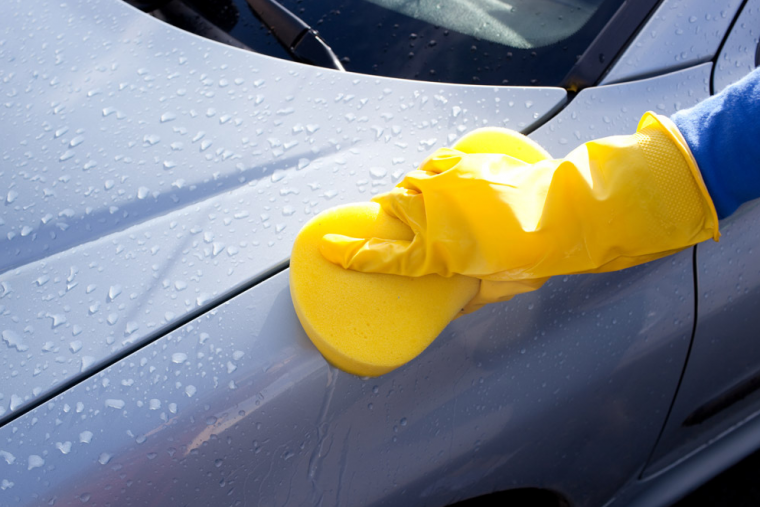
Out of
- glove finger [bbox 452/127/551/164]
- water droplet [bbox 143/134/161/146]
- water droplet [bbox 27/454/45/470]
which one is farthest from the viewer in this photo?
water droplet [bbox 143/134/161/146]

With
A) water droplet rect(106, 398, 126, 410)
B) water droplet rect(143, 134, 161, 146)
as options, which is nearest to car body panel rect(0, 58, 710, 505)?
water droplet rect(106, 398, 126, 410)

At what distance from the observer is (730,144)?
3.11 feet

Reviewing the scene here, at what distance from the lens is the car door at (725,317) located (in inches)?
48.6

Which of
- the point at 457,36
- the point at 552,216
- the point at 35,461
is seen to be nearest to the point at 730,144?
the point at 552,216

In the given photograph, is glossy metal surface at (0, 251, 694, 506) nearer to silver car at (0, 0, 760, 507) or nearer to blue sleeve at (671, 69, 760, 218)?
silver car at (0, 0, 760, 507)

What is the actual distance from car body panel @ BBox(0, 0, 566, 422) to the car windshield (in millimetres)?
80

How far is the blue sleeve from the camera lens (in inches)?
37.2

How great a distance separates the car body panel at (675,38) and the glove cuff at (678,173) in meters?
0.33

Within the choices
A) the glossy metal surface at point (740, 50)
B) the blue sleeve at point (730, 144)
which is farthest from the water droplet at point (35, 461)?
the glossy metal surface at point (740, 50)

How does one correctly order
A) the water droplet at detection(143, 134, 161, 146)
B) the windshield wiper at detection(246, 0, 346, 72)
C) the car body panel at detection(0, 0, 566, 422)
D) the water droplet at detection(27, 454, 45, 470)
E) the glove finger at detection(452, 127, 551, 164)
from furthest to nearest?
the windshield wiper at detection(246, 0, 346, 72)
the water droplet at detection(143, 134, 161, 146)
the glove finger at detection(452, 127, 551, 164)
the car body panel at detection(0, 0, 566, 422)
the water droplet at detection(27, 454, 45, 470)

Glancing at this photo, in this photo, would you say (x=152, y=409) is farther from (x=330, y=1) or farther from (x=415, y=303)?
(x=330, y=1)

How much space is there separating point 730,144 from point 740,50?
19.4 inches

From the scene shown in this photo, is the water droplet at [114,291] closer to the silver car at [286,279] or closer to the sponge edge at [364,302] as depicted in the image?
the silver car at [286,279]

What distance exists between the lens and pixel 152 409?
93cm
